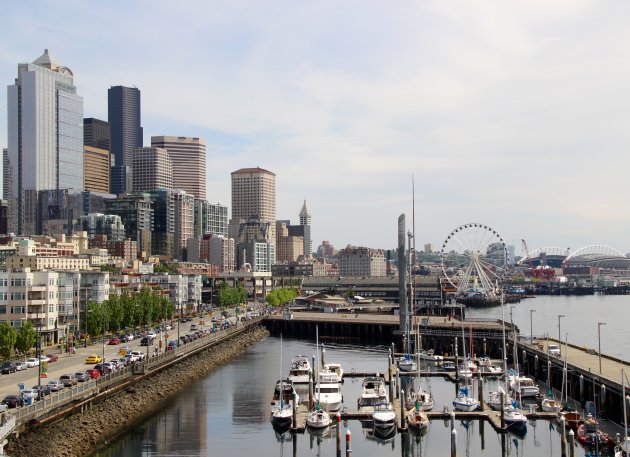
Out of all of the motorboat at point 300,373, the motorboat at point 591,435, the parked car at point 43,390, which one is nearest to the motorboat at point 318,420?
the motorboat at point 591,435

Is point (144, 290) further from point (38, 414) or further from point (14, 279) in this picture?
point (38, 414)

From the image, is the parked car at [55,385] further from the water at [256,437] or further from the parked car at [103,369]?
the water at [256,437]

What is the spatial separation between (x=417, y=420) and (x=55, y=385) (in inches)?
1146

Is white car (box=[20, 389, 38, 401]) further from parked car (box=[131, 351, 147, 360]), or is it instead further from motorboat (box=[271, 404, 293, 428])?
parked car (box=[131, 351, 147, 360])

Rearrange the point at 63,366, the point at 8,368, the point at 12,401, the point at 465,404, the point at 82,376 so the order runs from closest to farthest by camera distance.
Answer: the point at 12,401, the point at 465,404, the point at 82,376, the point at 8,368, the point at 63,366

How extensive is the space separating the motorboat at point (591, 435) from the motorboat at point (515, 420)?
4.25 m

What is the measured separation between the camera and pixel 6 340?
286 ft

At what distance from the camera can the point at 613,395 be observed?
70.6 metres

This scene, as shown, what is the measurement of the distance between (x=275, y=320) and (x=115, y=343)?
204ft

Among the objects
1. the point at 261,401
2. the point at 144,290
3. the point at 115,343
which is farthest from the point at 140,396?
the point at 144,290

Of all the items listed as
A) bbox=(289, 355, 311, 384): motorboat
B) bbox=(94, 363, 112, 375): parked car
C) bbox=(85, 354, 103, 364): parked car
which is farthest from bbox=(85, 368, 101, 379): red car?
bbox=(289, 355, 311, 384): motorboat

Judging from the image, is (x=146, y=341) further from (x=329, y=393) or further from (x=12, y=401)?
(x=12, y=401)

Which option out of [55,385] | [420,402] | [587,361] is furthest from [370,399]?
[587,361]

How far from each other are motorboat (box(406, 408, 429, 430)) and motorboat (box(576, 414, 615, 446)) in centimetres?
1166
